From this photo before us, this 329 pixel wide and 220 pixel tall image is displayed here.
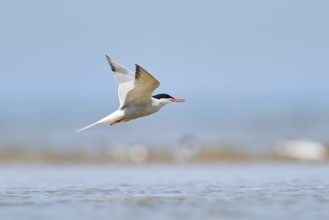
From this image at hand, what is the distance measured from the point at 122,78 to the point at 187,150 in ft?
18.3

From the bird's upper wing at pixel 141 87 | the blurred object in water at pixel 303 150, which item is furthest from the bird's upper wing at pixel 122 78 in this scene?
the blurred object in water at pixel 303 150

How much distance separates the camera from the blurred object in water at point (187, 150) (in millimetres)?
17891

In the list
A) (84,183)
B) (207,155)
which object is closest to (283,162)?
(207,155)

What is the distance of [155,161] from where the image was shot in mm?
18266

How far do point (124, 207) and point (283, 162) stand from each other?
25.6 ft

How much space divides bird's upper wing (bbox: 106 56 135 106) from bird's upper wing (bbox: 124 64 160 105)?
0.51ft

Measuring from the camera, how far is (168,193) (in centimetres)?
1132

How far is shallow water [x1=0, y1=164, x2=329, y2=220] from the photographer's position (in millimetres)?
9547

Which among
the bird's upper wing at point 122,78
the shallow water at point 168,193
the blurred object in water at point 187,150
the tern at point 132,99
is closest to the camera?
the shallow water at point 168,193

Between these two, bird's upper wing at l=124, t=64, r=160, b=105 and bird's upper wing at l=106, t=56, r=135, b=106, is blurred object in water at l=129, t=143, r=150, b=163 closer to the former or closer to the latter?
bird's upper wing at l=106, t=56, r=135, b=106

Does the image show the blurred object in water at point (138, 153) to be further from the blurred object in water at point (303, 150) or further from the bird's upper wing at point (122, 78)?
the bird's upper wing at point (122, 78)

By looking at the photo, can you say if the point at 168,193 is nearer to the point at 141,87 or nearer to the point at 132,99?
the point at 141,87

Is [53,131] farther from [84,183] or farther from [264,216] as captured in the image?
[264,216]

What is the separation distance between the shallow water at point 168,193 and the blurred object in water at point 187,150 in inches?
65.4
